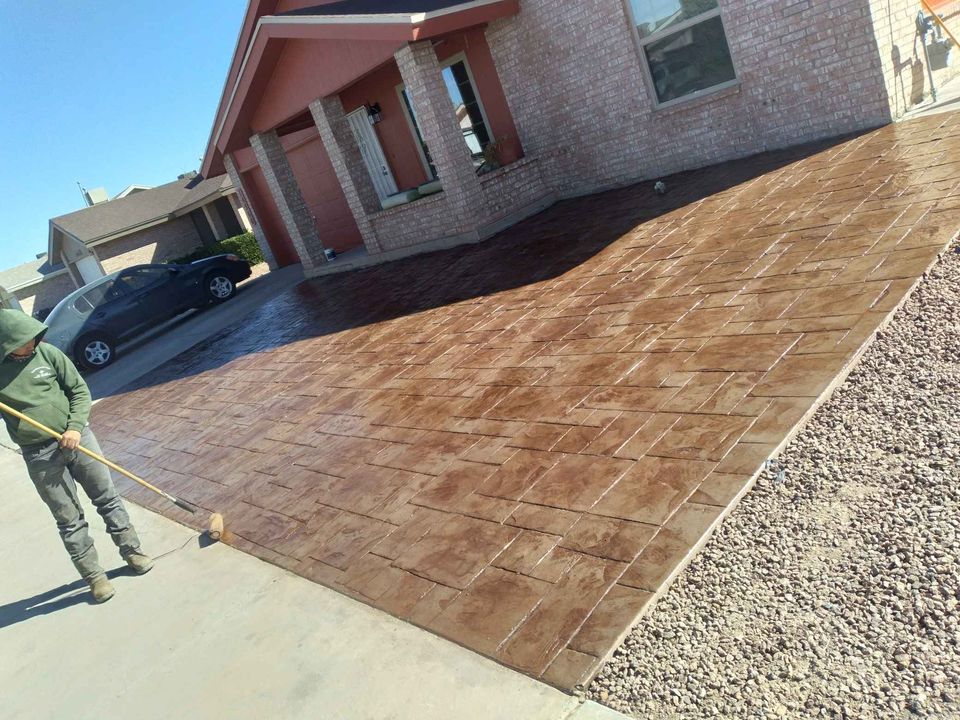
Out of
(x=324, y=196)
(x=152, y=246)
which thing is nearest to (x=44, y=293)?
(x=152, y=246)

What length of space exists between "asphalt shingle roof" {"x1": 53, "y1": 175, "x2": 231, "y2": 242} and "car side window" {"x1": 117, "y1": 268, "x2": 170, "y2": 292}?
11506 millimetres

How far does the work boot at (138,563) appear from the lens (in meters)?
5.30

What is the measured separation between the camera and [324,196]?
17.2 metres

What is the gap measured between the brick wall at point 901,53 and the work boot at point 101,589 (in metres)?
8.84

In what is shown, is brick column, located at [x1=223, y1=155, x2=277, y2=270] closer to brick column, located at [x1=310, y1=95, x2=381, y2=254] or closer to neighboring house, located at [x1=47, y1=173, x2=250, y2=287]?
brick column, located at [x1=310, y1=95, x2=381, y2=254]

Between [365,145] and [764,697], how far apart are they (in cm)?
1420

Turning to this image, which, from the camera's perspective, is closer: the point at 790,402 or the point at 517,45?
the point at 790,402

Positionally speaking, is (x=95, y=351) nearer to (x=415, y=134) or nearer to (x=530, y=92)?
(x=415, y=134)

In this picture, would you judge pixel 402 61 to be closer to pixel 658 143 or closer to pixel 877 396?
pixel 658 143

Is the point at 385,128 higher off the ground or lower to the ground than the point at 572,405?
higher

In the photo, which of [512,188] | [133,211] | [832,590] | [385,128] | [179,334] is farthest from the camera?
[133,211]

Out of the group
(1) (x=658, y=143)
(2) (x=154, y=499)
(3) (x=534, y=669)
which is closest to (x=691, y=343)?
(3) (x=534, y=669)

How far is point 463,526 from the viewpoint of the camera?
4.10 meters

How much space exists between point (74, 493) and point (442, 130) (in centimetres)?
754
